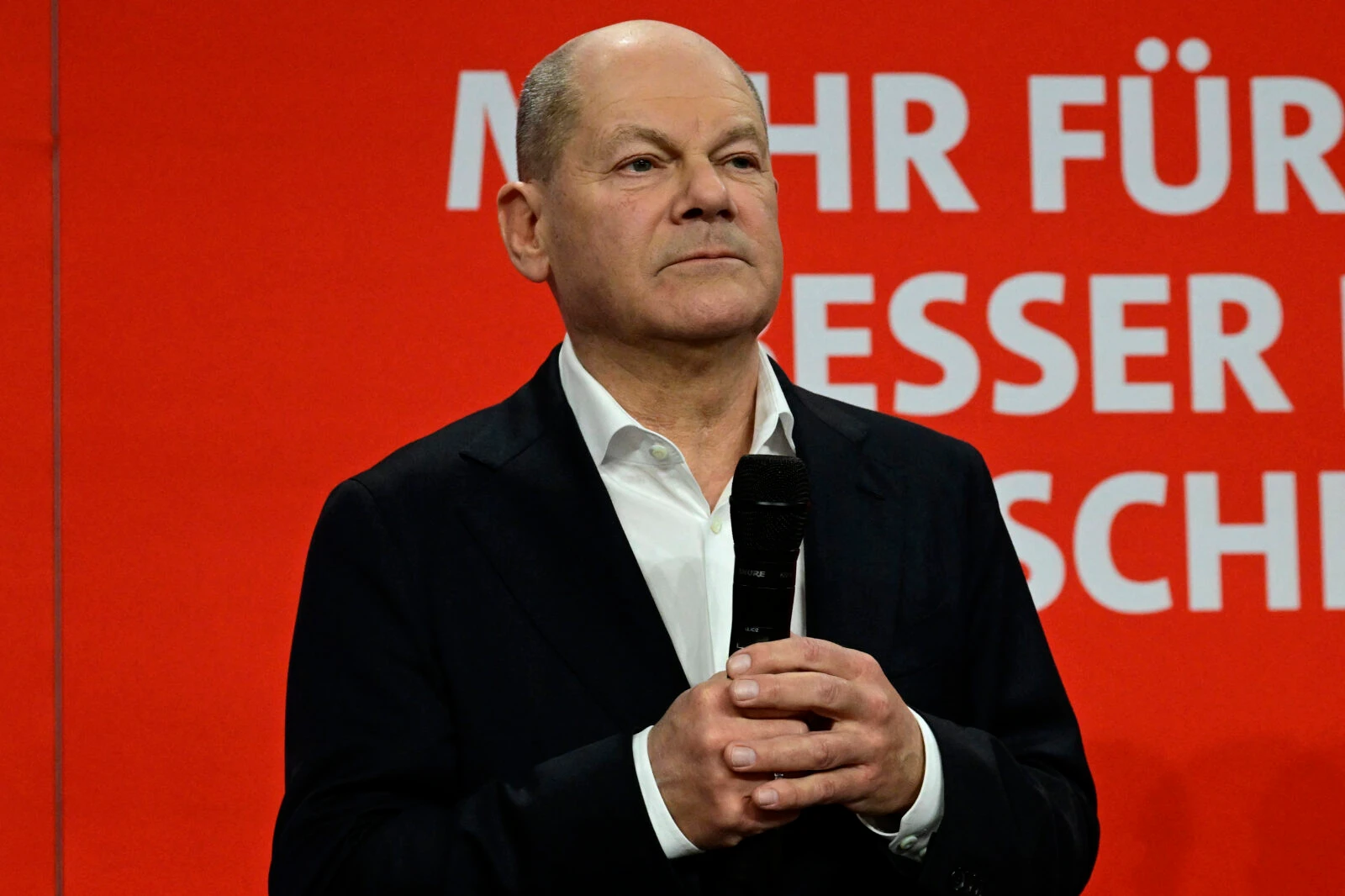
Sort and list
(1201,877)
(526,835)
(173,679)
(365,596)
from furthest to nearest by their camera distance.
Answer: (1201,877)
(173,679)
(365,596)
(526,835)

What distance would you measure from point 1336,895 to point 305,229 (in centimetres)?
212

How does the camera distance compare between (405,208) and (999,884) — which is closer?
(999,884)

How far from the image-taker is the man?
4.04ft

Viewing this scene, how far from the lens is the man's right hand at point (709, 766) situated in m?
1.14

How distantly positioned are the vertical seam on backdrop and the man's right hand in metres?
1.51

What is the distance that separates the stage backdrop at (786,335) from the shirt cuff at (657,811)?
4.39 feet

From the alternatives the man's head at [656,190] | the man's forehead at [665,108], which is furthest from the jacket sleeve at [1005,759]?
the man's forehead at [665,108]

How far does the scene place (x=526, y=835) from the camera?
1.26 metres

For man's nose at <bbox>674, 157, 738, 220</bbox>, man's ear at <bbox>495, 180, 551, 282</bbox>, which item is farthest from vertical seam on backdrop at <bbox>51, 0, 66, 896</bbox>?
man's nose at <bbox>674, 157, 738, 220</bbox>

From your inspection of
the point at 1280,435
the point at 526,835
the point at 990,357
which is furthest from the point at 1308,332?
the point at 526,835

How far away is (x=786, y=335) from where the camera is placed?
2.56m

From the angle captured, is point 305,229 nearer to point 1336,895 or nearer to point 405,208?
point 405,208

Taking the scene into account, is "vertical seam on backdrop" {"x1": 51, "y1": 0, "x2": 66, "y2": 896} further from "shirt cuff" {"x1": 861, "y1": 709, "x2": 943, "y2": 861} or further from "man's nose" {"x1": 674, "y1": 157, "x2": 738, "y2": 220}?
"shirt cuff" {"x1": 861, "y1": 709, "x2": 943, "y2": 861}

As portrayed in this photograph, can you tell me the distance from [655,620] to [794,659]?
278 mm
